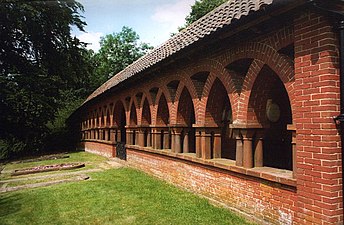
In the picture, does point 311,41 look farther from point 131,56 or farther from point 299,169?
point 131,56

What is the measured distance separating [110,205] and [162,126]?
3.35 metres

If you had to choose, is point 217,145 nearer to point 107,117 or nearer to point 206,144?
point 206,144

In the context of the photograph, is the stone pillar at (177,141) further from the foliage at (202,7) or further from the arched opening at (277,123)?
the foliage at (202,7)

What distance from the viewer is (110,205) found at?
582 centimetres

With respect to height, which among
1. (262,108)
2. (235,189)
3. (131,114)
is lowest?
(235,189)

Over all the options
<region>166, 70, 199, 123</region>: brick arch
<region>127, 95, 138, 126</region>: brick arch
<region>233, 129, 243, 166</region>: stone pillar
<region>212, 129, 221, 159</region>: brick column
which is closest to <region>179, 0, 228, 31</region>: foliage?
<region>127, 95, 138, 126</region>: brick arch

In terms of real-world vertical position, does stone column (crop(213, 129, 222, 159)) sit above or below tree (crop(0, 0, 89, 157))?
below

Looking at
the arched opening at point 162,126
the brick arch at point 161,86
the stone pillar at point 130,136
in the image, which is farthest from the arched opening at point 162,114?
the stone pillar at point 130,136

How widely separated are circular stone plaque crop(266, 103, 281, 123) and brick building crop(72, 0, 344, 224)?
0.02 m

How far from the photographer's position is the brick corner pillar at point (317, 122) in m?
3.53

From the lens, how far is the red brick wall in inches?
166

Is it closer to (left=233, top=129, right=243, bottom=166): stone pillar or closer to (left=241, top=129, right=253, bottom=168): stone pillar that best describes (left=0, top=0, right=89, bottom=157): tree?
(left=233, top=129, right=243, bottom=166): stone pillar

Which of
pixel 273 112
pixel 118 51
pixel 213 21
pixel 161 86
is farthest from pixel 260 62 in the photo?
pixel 118 51

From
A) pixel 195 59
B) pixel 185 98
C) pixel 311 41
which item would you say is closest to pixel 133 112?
pixel 185 98
